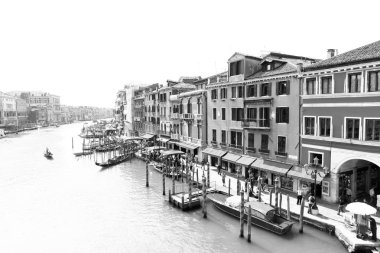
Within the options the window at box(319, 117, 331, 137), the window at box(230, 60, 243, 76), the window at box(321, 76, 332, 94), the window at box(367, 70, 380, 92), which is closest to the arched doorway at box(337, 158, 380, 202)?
the window at box(319, 117, 331, 137)

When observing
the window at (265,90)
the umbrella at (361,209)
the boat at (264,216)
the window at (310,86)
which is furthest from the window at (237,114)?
the umbrella at (361,209)

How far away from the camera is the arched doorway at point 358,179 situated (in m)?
22.8

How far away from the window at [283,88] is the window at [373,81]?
7015 millimetres

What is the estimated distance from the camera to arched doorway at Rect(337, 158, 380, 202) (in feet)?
74.9

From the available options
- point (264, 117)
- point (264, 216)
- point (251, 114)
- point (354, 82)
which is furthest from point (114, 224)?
point (354, 82)

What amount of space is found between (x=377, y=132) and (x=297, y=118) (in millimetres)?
6754

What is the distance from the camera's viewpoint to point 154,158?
47.6 metres

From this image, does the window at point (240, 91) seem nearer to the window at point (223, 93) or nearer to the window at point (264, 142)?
the window at point (223, 93)

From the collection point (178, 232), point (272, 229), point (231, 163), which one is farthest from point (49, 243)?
point (231, 163)

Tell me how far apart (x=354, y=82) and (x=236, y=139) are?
1462 cm

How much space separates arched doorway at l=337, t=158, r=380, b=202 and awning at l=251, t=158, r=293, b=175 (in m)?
4.52

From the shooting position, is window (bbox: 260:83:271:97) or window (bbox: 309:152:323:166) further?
window (bbox: 260:83:271:97)

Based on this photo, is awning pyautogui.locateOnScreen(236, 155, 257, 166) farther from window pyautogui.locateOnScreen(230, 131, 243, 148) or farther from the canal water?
the canal water

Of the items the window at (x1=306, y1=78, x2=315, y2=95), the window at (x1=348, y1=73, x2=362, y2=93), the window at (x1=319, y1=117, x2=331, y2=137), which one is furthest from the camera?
the window at (x1=306, y1=78, x2=315, y2=95)
